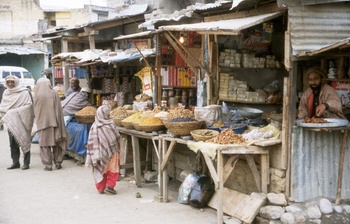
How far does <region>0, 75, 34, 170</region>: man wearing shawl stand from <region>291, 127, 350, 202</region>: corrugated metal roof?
6522mm

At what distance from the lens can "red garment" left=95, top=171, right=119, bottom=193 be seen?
7.90 metres

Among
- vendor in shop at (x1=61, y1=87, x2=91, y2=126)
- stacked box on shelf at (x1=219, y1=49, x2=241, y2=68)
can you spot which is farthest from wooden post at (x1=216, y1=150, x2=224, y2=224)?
vendor in shop at (x1=61, y1=87, x2=91, y2=126)

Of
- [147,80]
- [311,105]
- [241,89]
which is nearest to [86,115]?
[147,80]

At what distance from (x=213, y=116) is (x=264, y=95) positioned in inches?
56.2

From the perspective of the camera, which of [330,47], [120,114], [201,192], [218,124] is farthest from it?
[120,114]

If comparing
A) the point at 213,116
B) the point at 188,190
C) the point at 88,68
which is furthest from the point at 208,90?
the point at 88,68

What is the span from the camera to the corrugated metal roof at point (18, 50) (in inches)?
1157

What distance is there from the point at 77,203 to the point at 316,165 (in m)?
3.91

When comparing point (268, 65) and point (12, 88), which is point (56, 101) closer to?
point (12, 88)

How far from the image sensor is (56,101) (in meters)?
10.3

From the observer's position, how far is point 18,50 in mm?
30500

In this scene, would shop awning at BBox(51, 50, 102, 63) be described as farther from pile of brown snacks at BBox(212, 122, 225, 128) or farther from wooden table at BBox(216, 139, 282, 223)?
wooden table at BBox(216, 139, 282, 223)

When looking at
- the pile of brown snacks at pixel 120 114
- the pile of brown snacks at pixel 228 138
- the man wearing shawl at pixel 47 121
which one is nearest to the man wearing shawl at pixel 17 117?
the man wearing shawl at pixel 47 121

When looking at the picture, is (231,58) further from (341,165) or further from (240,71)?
(341,165)
